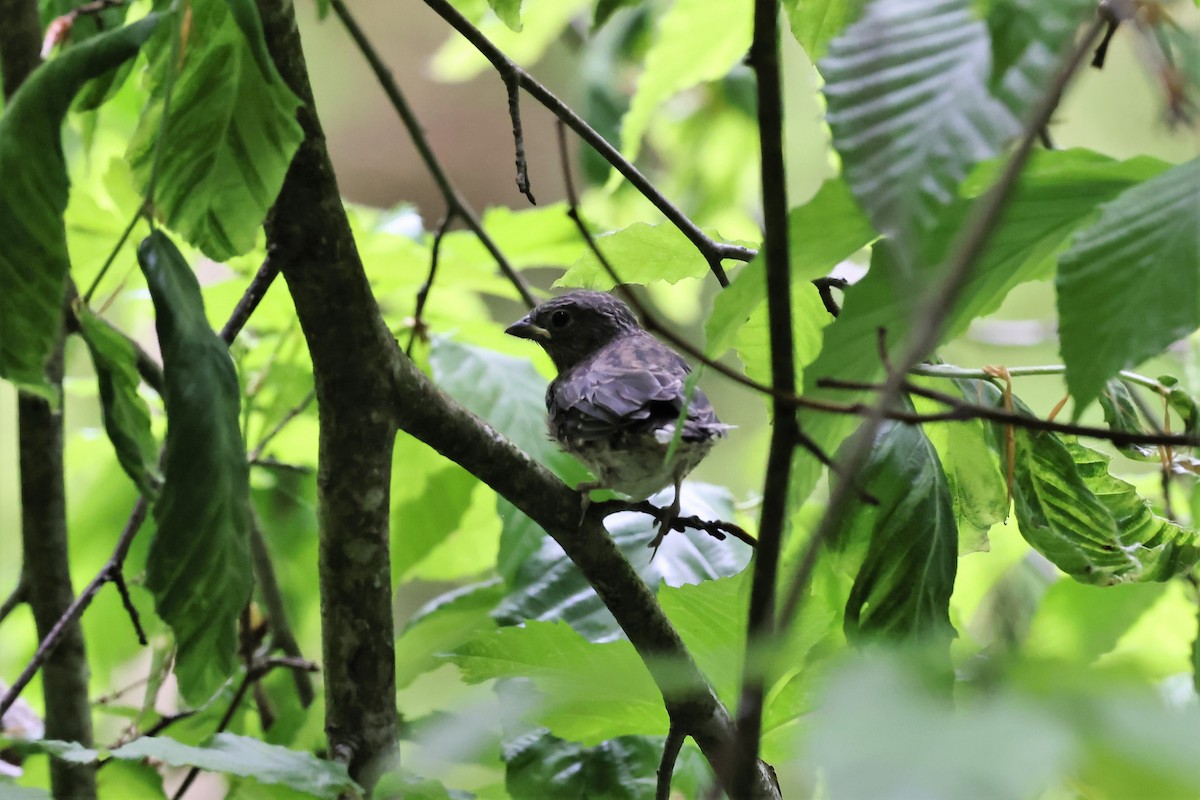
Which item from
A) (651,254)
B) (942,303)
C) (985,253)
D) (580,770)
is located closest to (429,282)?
(651,254)

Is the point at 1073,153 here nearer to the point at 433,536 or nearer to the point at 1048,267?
the point at 1048,267

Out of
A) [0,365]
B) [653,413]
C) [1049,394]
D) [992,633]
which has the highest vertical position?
[1049,394]

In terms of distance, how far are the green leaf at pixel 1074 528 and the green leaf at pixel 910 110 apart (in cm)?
34

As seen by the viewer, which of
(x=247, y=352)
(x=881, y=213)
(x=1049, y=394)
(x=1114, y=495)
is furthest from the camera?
(x=1049, y=394)

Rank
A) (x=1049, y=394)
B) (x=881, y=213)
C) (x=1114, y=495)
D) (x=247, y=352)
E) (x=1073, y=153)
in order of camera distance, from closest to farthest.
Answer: (x=881, y=213)
(x=1073, y=153)
(x=1114, y=495)
(x=247, y=352)
(x=1049, y=394)

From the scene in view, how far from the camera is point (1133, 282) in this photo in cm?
40

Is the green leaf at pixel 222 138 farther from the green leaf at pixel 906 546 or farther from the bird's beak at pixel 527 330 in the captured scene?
the bird's beak at pixel 527 330

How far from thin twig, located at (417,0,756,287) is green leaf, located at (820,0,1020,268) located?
0.29 m

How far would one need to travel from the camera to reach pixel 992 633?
13.0 inches

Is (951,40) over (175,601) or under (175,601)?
over

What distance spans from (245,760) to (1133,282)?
1.58 feet

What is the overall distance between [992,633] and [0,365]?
0.45 meters

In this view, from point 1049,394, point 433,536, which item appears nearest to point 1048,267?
point 433,536

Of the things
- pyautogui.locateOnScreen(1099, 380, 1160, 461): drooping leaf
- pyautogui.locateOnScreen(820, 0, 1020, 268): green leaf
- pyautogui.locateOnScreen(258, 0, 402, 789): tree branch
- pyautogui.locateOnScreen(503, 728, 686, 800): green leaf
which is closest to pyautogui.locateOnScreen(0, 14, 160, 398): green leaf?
pyautogui.locateOnScreen(258, 0, 402, 789): tree branch
